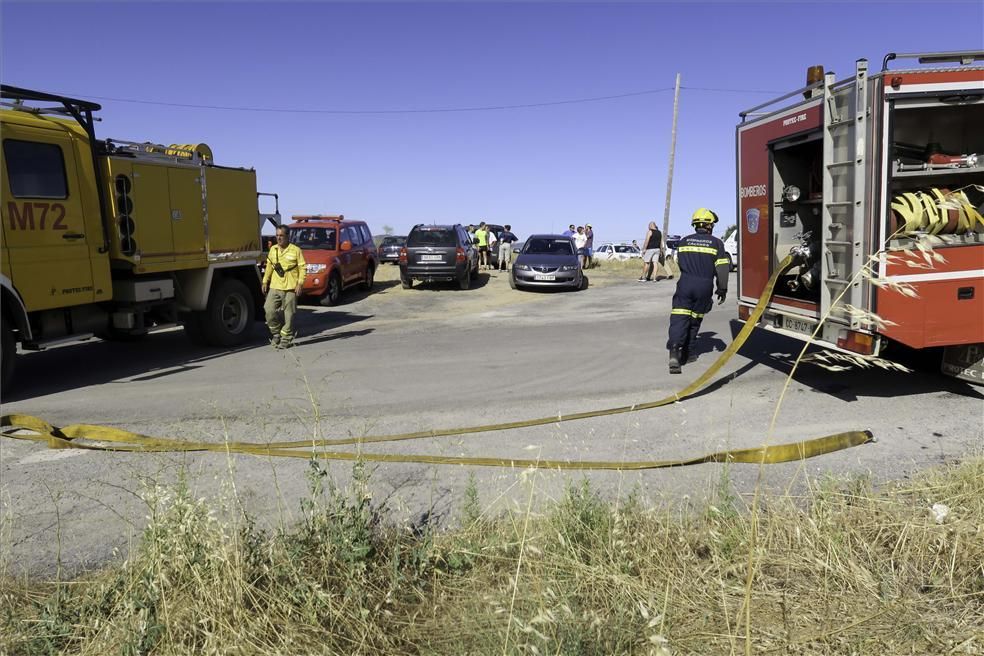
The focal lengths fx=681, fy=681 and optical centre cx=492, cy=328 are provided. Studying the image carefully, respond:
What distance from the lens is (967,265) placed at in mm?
6062

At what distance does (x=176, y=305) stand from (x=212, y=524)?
756cm

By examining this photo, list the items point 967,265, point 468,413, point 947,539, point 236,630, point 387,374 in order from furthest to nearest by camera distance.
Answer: point 387,374 < point 468,413 < point 967,265 < point 947,539 < point 236,630

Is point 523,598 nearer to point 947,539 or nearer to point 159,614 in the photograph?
point 159,614

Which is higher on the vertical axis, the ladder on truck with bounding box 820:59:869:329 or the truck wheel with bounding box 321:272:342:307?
the ladder on truck with bounding box 820:59:869:329

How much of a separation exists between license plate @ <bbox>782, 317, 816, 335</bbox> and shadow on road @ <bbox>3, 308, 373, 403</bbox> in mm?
6925

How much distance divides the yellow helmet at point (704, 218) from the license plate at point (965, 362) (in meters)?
2.79

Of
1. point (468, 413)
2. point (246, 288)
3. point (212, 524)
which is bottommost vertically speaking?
point (468, 413)

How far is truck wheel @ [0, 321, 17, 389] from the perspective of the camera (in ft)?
23.3

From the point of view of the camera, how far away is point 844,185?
629 centimetres

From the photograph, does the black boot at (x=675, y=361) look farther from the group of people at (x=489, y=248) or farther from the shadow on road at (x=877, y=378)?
the group of people at (x=489, y=248)

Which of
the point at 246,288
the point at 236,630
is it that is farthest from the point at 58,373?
the point at 236,630

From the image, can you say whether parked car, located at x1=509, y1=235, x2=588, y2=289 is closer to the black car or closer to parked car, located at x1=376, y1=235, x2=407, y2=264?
the black car

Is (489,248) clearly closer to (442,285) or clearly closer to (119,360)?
(442,285)

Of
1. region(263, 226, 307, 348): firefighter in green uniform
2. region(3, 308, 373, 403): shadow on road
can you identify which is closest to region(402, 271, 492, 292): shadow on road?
region(3, 308, 373, 403): shadow on road
